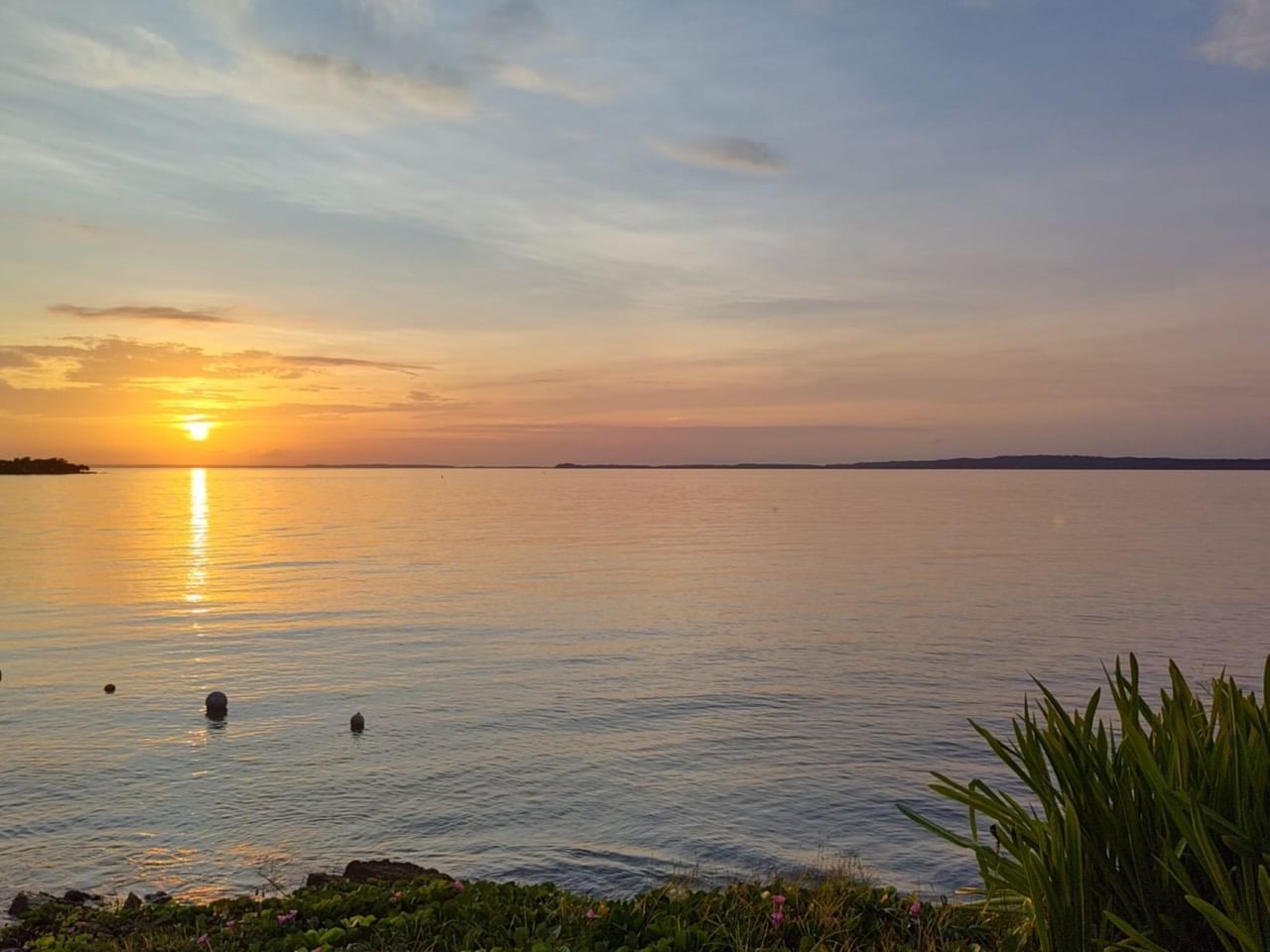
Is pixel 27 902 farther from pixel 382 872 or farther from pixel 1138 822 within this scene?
pixel 1138 822

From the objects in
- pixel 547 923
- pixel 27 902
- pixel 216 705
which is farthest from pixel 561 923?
pixel 216 705

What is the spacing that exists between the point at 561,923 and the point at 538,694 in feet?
62.8

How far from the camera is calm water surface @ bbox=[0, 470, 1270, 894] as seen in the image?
631 inches

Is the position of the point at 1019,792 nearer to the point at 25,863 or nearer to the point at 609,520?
the point at 25,863

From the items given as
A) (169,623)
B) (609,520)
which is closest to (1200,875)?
(169,623)

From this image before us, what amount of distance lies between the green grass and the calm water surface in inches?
210

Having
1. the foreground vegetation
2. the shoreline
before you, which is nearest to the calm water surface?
the shoreline

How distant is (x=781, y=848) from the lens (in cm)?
1561

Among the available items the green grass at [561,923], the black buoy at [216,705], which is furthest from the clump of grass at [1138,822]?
the black buoy at [216,705]

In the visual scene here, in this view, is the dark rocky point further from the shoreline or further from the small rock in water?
the small rock in water

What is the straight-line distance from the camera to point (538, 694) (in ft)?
88.4

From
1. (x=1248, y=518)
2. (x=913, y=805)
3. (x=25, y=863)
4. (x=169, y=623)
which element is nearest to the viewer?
(x=25, y=863)

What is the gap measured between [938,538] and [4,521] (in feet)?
316

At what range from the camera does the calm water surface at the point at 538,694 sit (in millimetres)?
16031
